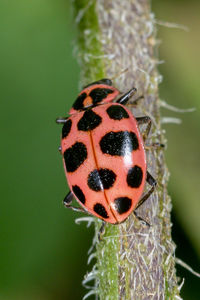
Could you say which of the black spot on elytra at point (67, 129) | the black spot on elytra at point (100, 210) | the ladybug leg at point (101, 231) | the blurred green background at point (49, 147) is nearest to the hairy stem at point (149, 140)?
the ladybug leg at point (101, 231)

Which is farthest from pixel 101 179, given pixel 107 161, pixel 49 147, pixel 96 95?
pixel 49 147

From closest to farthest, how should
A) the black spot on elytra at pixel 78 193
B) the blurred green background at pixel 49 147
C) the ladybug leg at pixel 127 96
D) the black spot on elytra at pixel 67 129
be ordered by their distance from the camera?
1. the black spot on elytra at pixel 78 193
2. the black spot on elytra at pixel 67 129
3. the ladybug leg at pixel 127 96
4. the blurred green background at pixel 49 147

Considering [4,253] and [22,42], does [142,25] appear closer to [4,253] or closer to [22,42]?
[22,42]

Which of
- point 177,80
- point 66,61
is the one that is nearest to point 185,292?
point 177,80

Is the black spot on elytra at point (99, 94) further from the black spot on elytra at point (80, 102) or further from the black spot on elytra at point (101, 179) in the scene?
the black spot on elytra at point (101, 179)

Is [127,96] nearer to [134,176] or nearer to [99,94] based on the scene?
[99,94]

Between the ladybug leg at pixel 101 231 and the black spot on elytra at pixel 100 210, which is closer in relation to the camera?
the black spot on elytra at pixel 100 210

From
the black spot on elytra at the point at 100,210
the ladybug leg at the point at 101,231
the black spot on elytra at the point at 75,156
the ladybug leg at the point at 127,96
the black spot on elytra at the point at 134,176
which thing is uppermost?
the ladybug leg at the point at 127,96
